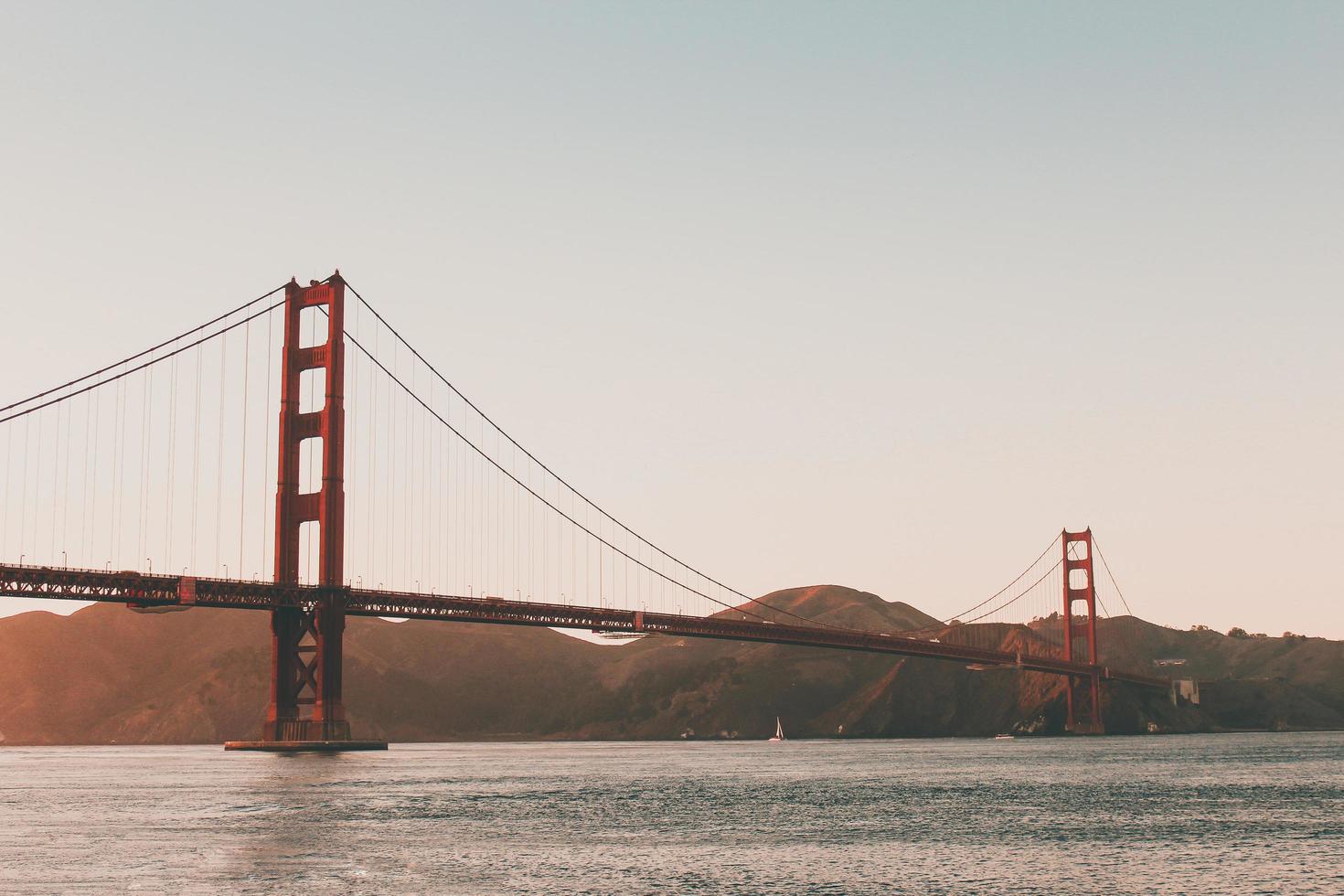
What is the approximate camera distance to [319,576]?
79688 millimetres

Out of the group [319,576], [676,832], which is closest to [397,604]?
[319,576]

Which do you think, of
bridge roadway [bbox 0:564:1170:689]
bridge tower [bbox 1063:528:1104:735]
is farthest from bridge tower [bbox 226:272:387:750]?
bridge tower [bbox 1063:528:1104:735]

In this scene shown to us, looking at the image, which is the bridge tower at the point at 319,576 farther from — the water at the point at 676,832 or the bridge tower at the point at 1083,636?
the bridge tower at the point at 1083,636

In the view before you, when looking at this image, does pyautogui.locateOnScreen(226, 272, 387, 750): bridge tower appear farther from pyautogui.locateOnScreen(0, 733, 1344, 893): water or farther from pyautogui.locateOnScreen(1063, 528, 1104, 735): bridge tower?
pyautogui.locateOnScreen(1063, 528, 1104, 735): bridge tower

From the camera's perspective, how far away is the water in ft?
98.2

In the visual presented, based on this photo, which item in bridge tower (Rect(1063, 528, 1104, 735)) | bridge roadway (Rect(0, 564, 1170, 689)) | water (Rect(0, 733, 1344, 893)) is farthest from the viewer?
bridge tower (Rect(1063, 528, 1104, 735))

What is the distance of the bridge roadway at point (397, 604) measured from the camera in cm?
7050

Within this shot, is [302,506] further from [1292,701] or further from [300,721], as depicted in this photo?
[1292,701]

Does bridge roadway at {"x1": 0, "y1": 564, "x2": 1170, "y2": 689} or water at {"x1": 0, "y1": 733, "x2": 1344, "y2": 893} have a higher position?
bridge roadway at {"x1": 0, "y1": 564, "x2": 1170, "y2": 689}

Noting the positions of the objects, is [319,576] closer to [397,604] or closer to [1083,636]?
[397,604]

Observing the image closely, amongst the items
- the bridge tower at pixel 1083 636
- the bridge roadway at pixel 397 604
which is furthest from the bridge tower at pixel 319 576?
the bridge tower at pixel 1083 636

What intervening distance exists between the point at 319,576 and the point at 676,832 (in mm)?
43534

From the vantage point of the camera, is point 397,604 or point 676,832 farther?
point 397,604

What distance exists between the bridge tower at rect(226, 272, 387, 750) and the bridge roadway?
3.81 feet
